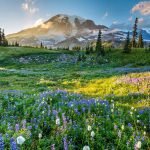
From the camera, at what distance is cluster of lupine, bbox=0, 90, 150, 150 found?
6.78 m

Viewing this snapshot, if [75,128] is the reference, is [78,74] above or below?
below

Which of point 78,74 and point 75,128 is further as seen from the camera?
point 78,74

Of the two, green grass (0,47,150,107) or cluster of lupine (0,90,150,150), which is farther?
green grass (0,47,150,107)

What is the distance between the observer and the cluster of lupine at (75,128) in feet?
22.2

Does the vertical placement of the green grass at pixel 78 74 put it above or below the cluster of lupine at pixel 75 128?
below

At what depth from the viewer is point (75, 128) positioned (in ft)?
25.8

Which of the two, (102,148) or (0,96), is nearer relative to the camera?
(102,148)

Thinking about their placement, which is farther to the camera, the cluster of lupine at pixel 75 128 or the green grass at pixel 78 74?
the green grass at pixel 78 74

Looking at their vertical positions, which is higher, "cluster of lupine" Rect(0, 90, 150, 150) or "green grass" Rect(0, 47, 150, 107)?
"cluster of lupine" Rect(0, 90, 150, 150)

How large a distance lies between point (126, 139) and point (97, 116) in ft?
6.83

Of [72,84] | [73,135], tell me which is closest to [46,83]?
[72,84]

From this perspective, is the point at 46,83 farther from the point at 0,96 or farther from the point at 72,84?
the point at 0,96

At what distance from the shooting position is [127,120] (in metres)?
9.28

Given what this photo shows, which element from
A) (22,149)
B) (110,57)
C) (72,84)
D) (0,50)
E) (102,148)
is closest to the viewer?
(22,149)
